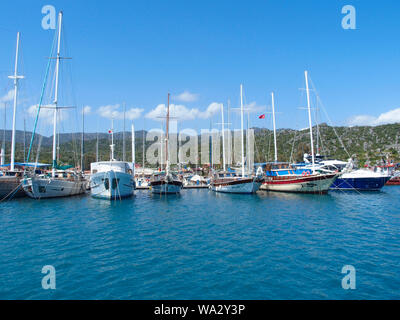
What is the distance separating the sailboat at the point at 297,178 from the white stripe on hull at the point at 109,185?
1005 inches

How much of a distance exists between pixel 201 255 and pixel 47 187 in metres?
29.9

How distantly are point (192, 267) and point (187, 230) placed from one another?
6792 mm

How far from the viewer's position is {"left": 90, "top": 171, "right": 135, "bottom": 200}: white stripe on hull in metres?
32.9

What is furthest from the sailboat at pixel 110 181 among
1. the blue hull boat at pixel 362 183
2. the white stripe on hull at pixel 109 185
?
the blue hull boat at pixel 362 183

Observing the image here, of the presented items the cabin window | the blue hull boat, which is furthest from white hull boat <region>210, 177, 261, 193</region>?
the cabin window

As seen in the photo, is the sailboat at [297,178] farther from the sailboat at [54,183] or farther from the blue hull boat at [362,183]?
the sailboat at [54,183]

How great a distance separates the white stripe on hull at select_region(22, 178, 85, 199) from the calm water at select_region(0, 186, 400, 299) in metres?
10.5

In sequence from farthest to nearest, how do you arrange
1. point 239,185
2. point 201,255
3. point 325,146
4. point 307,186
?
point 325,146
point 239,185
point 307,186
point 201,255

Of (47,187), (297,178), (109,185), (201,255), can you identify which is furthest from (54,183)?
(297,178)

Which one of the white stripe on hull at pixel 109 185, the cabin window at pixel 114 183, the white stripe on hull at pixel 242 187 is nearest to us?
the white stripe on hull at pixel 109 185

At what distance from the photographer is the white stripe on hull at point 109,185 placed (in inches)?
1296

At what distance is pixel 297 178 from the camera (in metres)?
41.0

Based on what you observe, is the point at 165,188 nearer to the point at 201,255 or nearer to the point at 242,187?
the point at 242,187
